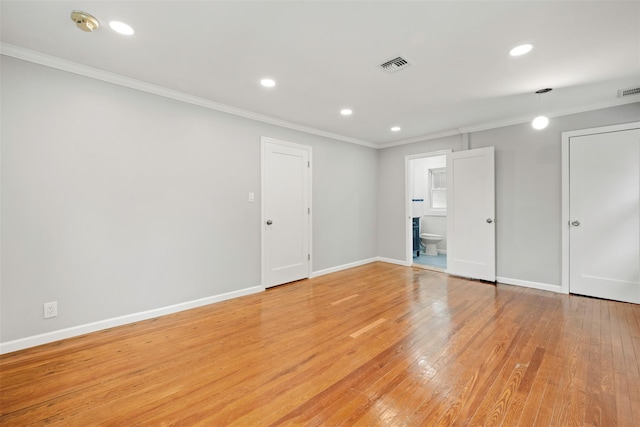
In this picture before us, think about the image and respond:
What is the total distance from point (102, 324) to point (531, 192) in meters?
5.66

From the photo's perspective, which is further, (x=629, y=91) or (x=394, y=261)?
(x=394, y=261)

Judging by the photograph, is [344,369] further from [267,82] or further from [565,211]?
[565,211]

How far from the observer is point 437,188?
23.3 feet

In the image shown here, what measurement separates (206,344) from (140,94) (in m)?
2.68

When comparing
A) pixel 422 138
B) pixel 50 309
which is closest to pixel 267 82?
pixel 50 309

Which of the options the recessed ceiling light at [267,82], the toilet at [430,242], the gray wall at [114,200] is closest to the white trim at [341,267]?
the gray wall at [114,200]

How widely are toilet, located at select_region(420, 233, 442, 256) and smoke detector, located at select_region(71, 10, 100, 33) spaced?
6765 mm

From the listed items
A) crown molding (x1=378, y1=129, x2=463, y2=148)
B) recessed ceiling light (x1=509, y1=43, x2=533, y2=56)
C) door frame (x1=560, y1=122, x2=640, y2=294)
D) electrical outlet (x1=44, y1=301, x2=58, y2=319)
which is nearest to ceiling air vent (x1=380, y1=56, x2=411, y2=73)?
recessed ceiling light (x1=509, y1=43, x2=533, y2=56)

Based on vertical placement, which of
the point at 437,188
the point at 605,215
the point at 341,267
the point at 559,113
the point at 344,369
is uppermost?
the point at 559,113

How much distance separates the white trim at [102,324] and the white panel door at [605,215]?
470cm

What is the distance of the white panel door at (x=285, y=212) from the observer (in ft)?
13.0

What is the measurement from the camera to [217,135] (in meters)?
3.44

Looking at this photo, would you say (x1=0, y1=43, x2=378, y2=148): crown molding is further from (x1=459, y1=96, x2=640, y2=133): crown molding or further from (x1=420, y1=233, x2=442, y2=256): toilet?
(x1=420, y1=233, x2=442, y2=256): toilet

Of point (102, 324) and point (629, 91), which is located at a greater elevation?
point (629, 91)
